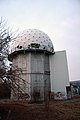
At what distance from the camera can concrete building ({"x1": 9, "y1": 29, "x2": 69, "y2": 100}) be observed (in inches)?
1187

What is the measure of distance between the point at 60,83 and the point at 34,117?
72.8 ft

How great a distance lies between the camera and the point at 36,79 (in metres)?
30.1

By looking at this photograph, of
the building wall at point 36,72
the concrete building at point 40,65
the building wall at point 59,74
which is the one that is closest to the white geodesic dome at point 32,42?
the concrete building at point 40,65

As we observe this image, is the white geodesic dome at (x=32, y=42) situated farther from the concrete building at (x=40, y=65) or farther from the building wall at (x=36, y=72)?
the building wall at (x=36, y=72)

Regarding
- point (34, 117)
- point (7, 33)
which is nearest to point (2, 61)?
point (7, 33)

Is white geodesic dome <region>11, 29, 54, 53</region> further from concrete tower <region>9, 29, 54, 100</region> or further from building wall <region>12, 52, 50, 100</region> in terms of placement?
building wall <region>12, 52, 50, 100</region>

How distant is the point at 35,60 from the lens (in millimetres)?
31062

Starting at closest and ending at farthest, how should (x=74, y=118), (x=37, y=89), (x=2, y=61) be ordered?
(x=74, y=118) → (x=2, y=61) → (x=37, y=89)

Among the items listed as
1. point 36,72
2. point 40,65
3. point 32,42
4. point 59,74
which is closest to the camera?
point 36,72

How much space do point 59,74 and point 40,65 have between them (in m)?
4.83

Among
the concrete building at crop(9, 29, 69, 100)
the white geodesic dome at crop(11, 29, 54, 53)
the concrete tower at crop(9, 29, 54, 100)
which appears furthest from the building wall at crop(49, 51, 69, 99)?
the white geodesic dome at crop(11, 29, 54, 53)

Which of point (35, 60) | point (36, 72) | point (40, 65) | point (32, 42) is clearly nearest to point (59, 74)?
point (40, 65)

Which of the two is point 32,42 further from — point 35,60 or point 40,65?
point 40,65

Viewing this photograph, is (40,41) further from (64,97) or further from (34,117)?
(34,117)
